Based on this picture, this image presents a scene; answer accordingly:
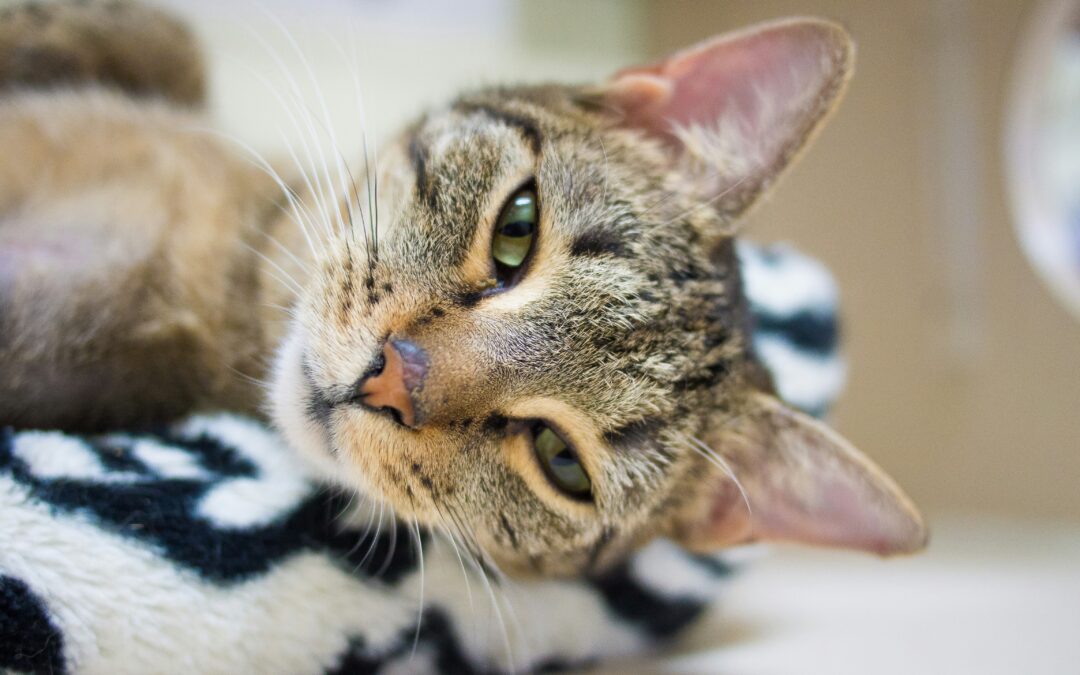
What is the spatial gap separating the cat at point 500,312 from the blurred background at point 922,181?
0.97m

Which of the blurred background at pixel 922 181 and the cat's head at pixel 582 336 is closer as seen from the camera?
the cat's head at pixel 582 336

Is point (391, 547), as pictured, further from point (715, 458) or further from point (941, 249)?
point (941, 249)

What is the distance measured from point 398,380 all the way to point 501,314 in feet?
0.52

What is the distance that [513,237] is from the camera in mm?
1061

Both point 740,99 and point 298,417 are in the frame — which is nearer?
point 298,417

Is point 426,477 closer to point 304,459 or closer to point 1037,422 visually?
point 304,459

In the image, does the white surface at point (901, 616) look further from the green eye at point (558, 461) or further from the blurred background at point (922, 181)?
the green eye at point (558, 461)

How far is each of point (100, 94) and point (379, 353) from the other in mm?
1011

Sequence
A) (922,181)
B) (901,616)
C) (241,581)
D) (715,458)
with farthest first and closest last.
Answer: (922,181) → (901,616) → (715,458) → (241,581)

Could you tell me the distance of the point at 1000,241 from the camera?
2.67 metres

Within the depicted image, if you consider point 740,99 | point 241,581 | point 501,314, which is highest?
point 740,99

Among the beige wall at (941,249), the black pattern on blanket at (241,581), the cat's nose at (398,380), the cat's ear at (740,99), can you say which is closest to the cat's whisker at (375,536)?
the black pattern on blanket at (241,581)

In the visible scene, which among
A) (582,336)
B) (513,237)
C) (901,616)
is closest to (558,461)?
(582,336)

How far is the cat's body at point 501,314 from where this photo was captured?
0.98m
